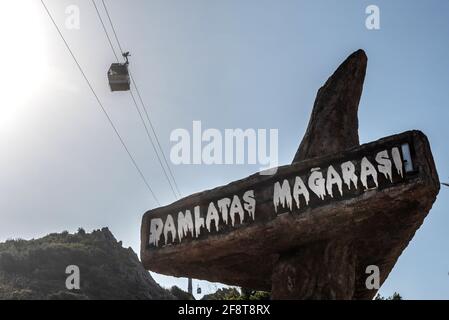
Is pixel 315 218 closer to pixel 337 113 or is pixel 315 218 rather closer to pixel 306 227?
pixel 306 227

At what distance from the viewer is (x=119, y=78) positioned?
1733 centimetres

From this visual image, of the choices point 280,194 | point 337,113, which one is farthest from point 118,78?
point 280,194

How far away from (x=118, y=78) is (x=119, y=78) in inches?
1.5

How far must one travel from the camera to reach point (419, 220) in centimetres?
599

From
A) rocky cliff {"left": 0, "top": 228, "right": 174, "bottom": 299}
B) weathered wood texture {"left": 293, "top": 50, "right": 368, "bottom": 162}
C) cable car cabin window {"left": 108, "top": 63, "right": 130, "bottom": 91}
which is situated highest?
cable car cabin window {"left": 108, "top": 63, "right": 130, "bottom": 91}

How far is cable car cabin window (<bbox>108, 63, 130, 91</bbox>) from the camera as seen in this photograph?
17266 millimetres

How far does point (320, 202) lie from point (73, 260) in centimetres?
7006

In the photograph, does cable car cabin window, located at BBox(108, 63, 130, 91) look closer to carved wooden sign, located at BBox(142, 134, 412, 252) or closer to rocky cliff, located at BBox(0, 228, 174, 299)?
carved wooden sign, located at BBox(142, 134, 412, 252)

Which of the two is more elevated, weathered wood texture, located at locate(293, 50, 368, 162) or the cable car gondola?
the cable car gondola

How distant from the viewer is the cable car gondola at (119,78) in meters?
17.3

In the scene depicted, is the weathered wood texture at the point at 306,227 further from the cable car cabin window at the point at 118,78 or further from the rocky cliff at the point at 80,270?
the rocky cliff at the point at 80,270

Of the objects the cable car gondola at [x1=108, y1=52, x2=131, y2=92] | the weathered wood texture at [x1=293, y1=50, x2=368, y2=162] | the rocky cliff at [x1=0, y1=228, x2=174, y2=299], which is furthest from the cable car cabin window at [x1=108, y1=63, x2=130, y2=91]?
the rocky cliff at [x1=0, y1=228, x2=174, y2=299]

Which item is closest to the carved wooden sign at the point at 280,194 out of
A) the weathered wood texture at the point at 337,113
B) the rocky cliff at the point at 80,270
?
the weathered wood texture at the point at 337,113
